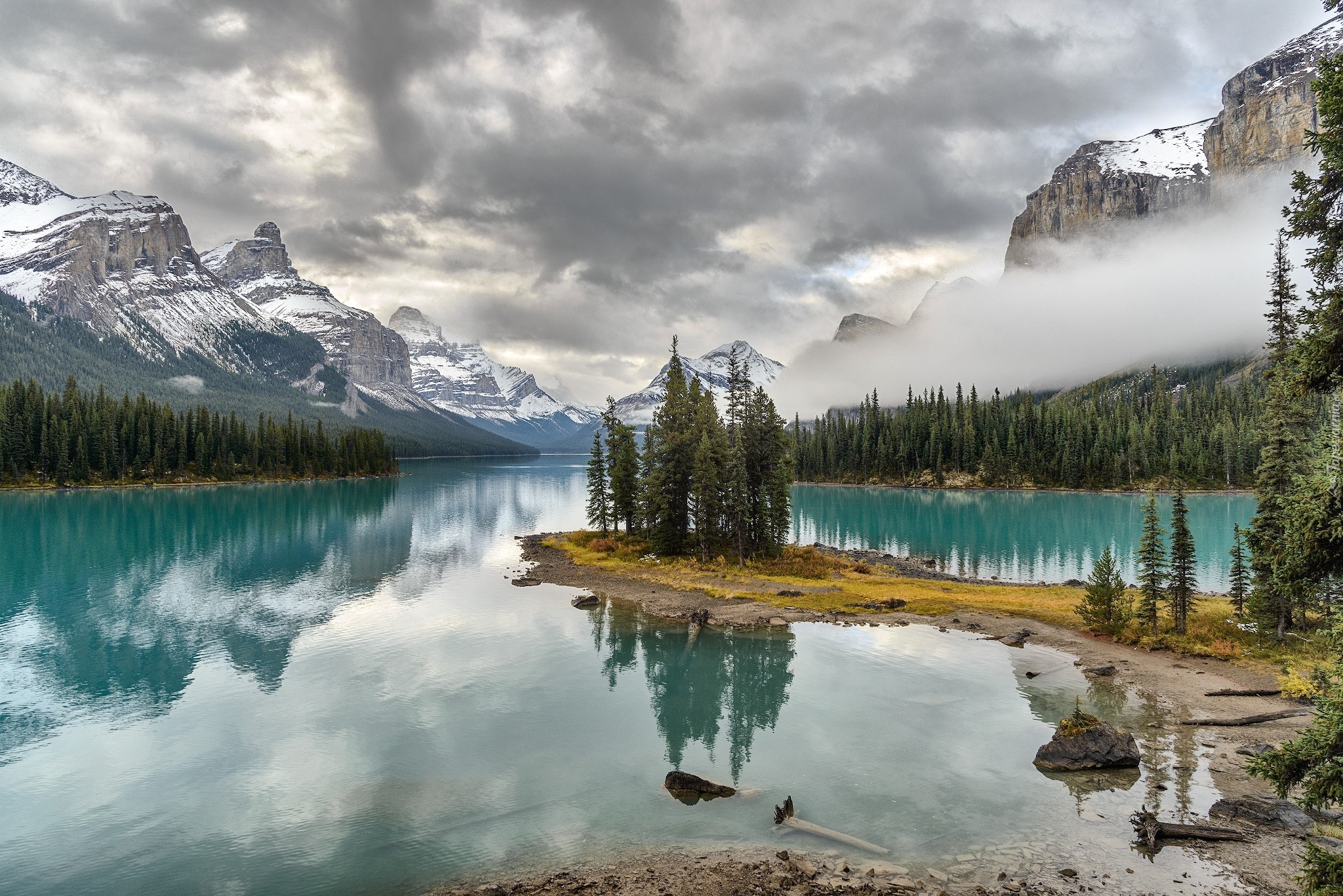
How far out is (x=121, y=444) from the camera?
148750 millimetres

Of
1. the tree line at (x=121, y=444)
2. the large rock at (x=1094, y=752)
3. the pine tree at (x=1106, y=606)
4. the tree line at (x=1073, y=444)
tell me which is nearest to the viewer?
the large rock at (x=1094, y=752)

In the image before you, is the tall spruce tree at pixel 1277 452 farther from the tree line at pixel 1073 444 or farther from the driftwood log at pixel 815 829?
the tree line at pixel 1073 444

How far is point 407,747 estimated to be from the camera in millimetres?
25938

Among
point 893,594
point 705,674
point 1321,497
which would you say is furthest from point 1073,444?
point 1321,497

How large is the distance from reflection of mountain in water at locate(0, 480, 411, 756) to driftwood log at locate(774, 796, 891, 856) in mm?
27093

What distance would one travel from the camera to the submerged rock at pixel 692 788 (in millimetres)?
22094

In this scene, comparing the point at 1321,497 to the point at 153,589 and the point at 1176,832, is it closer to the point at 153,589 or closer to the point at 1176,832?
the point at 1176,832

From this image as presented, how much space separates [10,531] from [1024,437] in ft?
669

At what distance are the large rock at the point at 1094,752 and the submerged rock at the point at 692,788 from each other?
38.4ft

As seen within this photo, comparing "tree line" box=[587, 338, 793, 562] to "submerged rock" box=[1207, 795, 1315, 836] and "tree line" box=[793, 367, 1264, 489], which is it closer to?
"submerged rock" box=[1207, 795, 1315, 836]

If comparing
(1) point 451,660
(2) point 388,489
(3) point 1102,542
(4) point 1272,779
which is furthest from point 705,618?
(2) point 388,489

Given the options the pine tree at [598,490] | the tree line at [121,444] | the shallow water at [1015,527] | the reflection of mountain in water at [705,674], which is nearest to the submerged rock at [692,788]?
the reflection of mountain in water at [705,674]

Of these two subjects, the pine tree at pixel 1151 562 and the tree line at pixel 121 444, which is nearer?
the pine tree at pixel 1151 562

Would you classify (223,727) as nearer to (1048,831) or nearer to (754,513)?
(1048,831)
